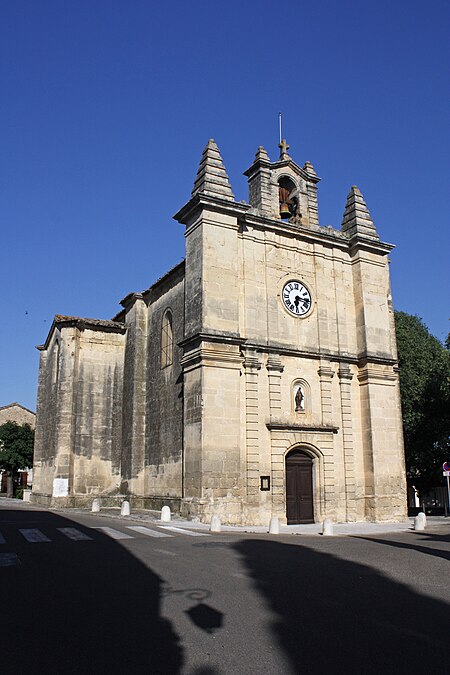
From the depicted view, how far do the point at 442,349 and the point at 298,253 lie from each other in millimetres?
13739

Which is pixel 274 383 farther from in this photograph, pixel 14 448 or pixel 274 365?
pixel 14 448

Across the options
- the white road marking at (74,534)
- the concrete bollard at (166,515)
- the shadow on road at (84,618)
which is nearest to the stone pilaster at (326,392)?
the concrete bollard at (166,515)

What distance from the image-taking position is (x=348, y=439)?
21438mm

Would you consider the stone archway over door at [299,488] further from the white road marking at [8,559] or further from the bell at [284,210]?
the white road marking at [8,559]

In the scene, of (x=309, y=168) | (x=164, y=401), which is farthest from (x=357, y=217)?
(x=164, y=401)

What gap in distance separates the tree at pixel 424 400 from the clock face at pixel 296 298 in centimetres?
840

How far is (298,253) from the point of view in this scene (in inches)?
890

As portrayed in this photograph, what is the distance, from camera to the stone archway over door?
20.1 metres

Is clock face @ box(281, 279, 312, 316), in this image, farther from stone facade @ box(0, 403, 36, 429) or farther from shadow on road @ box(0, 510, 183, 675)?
stone facade @ box(0, 403, 36, 429)

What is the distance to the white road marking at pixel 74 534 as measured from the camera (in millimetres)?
13188

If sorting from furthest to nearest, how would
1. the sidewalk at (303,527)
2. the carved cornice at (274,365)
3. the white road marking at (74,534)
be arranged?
the carved cornice at (274,365) < the sidewalk at (303,527) < the white road marking at (74,534)

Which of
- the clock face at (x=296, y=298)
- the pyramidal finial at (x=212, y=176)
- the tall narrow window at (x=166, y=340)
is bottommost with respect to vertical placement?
the tall narrow window at (x=166, y=340)

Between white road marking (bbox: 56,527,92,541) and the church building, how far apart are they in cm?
408

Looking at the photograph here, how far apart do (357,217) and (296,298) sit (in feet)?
15.5
